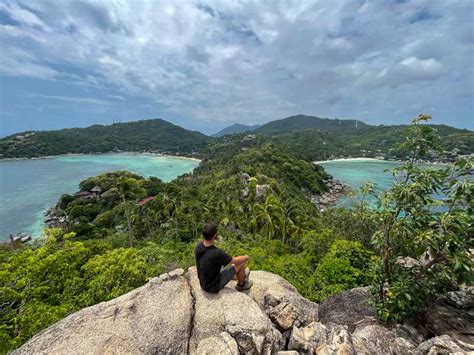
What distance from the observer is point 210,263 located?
5.46m

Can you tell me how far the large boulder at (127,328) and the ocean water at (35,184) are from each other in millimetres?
52748

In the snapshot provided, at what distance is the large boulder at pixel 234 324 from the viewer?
15.5 feet

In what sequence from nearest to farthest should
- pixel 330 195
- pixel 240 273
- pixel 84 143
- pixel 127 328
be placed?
pixel 127 328, pixel 240 273, pixel 330 195, pixel 84 143

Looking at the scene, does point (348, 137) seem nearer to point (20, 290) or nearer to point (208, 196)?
point (208, 196)

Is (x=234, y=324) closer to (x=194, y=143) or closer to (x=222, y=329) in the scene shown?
(x=222, y=329)

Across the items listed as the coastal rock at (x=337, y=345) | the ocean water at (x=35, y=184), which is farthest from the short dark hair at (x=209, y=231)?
the ocean water at (x=35, y=184)

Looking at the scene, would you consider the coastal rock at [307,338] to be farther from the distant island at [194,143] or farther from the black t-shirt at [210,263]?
the distant island at [194,143]

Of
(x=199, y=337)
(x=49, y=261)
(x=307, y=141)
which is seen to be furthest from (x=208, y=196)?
(x=307, y=141)

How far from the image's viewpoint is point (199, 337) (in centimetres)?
489

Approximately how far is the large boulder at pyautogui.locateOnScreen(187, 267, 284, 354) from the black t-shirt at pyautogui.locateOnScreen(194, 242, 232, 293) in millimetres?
303

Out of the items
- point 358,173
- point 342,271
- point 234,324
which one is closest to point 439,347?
point 234,324

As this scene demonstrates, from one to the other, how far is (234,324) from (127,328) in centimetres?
213

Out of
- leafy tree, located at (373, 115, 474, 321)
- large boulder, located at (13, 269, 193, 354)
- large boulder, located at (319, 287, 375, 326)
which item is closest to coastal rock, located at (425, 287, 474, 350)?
leafy tree, located at (373, 115, 474, 321)

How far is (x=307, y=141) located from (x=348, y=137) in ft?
165
